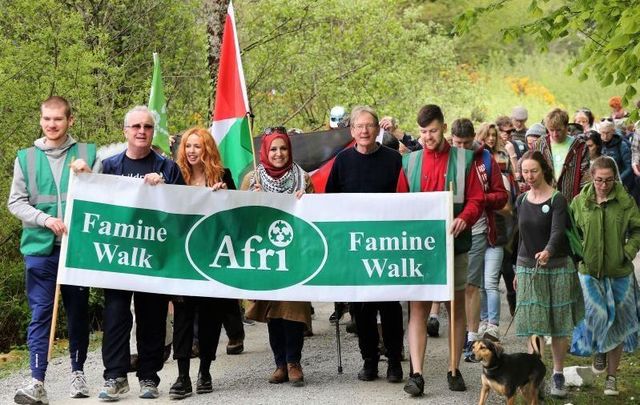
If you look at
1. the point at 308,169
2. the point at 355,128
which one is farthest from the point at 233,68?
the point at 355,128

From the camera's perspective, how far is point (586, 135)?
621 inches

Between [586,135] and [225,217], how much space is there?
705 cm

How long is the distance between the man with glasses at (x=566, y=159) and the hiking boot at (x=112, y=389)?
5.16 m

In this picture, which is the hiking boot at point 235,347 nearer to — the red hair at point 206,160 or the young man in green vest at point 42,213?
the red hair at point 206,160

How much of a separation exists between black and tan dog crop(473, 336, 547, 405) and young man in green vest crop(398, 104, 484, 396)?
2.59 ft

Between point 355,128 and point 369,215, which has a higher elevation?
point 355,128

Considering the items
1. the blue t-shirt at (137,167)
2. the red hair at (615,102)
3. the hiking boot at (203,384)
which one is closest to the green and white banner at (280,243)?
the blue t-shirt at (137,167)

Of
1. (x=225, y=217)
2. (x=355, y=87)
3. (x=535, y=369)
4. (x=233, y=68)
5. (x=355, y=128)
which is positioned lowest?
(x=535, y=369)

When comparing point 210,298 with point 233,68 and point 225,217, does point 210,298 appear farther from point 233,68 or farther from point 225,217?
point 233,68

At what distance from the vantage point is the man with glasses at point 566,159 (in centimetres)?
1289

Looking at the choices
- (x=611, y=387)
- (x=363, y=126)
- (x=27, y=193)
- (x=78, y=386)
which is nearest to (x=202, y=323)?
(x=78, y=386)

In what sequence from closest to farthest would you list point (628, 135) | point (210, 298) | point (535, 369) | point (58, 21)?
point (535, 369)
point (210, 298)
point (58, 21)
point (628, 135)

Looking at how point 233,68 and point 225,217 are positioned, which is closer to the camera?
point 225,217

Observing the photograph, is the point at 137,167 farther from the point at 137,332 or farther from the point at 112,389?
the point at 112,389
